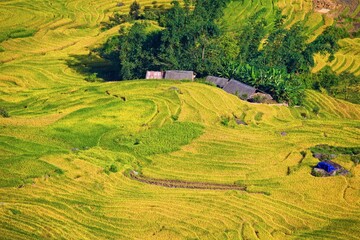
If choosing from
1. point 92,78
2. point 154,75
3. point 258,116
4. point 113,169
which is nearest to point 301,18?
point 154,75

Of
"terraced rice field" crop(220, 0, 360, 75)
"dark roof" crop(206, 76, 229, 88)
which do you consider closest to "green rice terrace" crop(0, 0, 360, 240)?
"dark roof" crop(206, 76, 229, 88)

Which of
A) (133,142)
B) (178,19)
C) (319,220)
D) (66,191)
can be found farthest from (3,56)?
(319,220)

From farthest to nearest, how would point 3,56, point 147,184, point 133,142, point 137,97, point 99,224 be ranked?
point 3,56 → point 137,97 → point 133,142 → point 147,184 → point 99,224

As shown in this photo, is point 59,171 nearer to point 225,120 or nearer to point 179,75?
point 225,120

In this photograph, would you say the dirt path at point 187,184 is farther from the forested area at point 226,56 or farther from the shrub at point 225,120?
the forested area at point 226,56

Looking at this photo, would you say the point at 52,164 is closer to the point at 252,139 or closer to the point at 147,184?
the point at 147,184

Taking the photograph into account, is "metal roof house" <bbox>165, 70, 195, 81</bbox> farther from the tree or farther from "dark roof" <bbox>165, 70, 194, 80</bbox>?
the tree

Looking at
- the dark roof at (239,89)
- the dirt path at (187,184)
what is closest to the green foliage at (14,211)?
the dirt path at (187,184)
